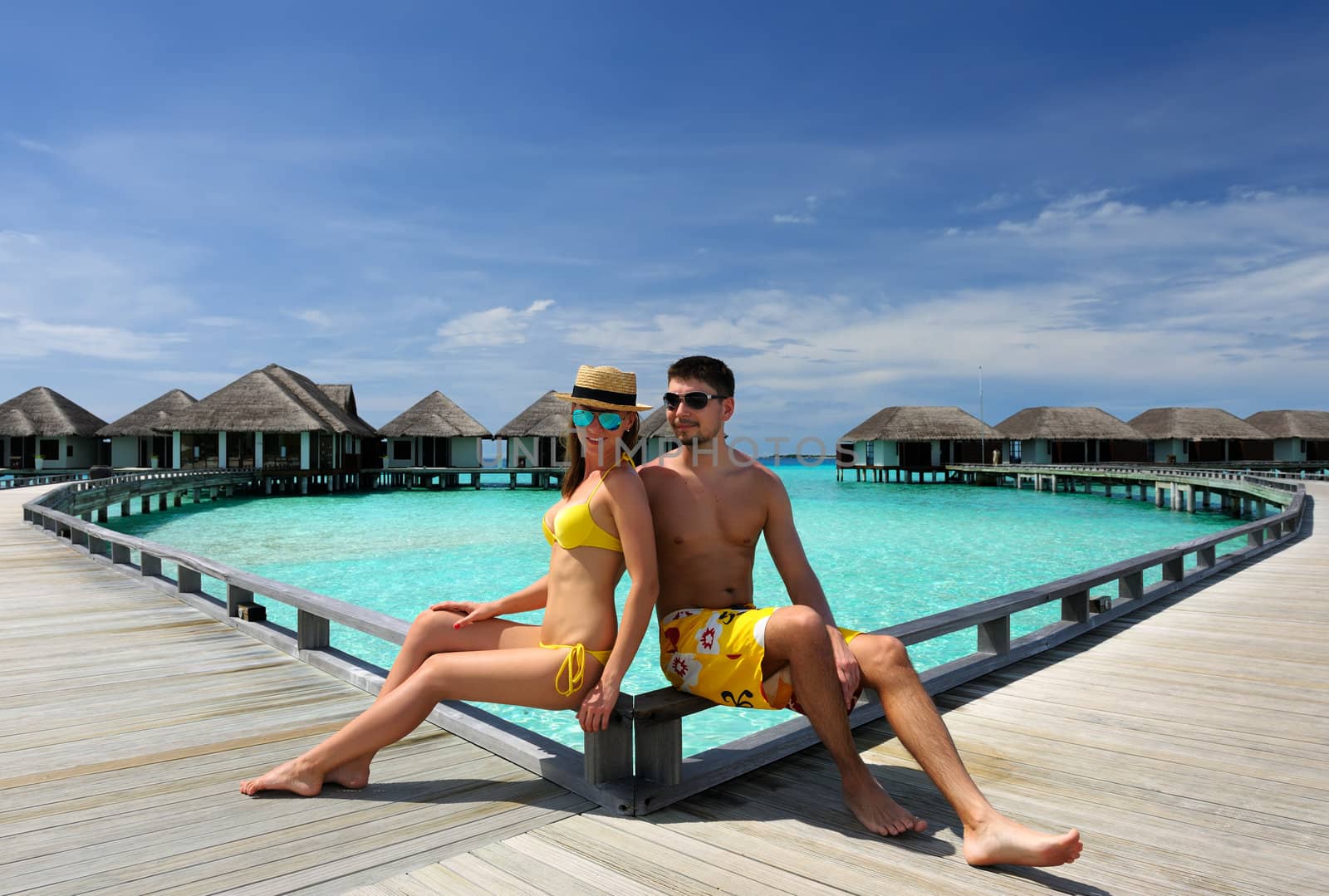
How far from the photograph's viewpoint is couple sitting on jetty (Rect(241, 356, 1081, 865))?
233 centimetres

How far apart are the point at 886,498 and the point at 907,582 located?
2405 centimetres

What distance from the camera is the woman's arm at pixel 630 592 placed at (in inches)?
95.2

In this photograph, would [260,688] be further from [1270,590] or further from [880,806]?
[1270,590]

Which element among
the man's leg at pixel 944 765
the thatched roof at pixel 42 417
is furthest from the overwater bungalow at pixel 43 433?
the man's leg at pixel 944 765

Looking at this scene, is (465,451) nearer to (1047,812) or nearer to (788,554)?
(788,554)

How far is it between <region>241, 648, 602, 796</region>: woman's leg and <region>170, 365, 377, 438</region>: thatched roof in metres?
33.6

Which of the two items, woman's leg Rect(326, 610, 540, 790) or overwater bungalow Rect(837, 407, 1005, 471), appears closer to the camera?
woman's leg Rect(326, 610, 540, 790)

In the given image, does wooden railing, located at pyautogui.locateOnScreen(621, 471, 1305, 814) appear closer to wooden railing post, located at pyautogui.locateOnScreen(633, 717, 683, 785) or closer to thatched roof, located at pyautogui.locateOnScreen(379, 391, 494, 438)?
wooden railing post, located at pyautogui.locateOnScreen(633, 717, 683, 785)

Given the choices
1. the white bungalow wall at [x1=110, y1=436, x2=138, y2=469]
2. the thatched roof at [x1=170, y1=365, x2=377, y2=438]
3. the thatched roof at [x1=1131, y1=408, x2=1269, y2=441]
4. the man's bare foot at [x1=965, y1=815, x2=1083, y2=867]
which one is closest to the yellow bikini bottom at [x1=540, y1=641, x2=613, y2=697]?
the man's bare foot at [x1=965, y1=815, x2=1083, y2=867]

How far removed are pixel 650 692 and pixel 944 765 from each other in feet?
2.96

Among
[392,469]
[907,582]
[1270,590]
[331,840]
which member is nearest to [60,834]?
[331,840]

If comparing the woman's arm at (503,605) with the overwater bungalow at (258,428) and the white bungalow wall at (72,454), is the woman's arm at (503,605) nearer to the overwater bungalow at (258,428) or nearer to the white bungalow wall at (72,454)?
the overwater bungalow at (258,428)

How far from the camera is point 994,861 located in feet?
6.92

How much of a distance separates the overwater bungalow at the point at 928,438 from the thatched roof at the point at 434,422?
2445 centimetres
